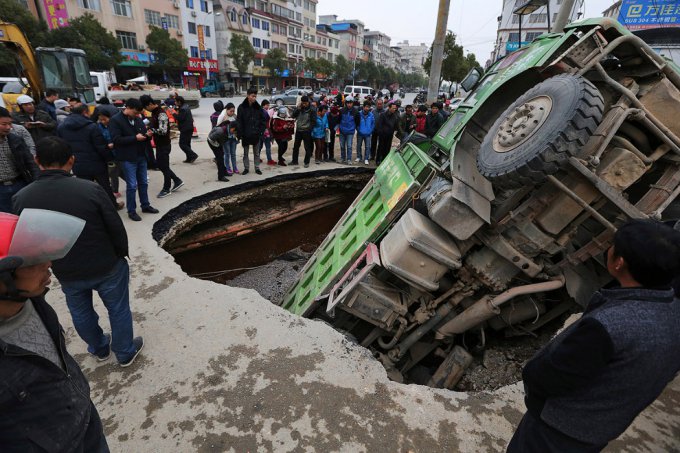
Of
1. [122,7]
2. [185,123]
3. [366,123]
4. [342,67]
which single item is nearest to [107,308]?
[185,123]

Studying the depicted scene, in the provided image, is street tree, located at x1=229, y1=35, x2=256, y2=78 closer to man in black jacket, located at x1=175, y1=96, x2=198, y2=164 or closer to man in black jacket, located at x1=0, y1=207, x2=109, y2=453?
man in black jacket, located at x1=175, y1=96, x2=198, y2=164

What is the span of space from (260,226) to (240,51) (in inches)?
1499

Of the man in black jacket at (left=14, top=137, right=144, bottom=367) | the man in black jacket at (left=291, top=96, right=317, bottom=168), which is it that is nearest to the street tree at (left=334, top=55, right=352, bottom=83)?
the man in black jacket at (left=291, top=96, right=317, bottom=168)

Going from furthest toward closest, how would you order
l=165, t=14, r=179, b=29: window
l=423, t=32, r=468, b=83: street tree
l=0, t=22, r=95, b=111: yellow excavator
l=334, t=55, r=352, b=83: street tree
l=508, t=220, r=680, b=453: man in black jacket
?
l=334, t=55, r=352, b=83: street tree, l=165, t=14, r=179, b=29: window, l=423, t=32, r=468, b=83: street tree, l=0, t=22, r=95, b=111: yellow excavator, l=508, t=220, r=680, b=453: man in black jacket

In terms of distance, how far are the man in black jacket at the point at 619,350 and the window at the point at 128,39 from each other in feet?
130

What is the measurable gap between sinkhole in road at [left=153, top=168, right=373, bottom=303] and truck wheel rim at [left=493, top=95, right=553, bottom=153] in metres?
4.50

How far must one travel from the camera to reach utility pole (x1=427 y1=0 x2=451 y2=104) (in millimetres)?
9656

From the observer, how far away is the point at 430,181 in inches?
141

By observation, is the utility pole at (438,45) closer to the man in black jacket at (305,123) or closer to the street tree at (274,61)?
the man in black jacket at (305,123)

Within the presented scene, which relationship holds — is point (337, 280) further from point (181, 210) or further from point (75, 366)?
point (181, 210)

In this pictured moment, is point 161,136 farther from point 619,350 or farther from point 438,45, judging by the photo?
point 438,45

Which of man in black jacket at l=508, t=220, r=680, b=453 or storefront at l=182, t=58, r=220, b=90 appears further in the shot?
storefront at l=182, t=58, r=220, b=90

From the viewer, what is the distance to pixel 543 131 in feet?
6.81

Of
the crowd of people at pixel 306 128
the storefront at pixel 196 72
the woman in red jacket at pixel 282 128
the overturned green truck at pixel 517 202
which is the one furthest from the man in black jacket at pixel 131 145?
the storefront at pixel 196 72
